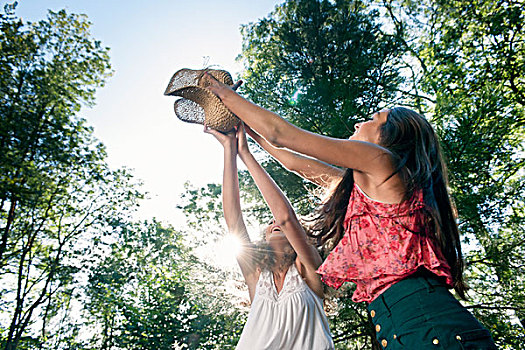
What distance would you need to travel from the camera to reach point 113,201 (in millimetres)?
14594

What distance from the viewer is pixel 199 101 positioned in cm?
212

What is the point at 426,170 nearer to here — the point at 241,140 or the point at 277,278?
the point at 241,140

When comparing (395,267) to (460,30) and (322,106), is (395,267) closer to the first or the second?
(322,106)

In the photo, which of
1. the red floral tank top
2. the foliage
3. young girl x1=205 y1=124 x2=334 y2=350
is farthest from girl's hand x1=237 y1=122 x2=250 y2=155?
the foliage

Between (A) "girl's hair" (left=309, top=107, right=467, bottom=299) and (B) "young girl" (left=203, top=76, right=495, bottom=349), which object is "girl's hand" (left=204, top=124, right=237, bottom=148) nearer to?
(B) "young girl" (left=203, top=76, right=495, bottom=349)

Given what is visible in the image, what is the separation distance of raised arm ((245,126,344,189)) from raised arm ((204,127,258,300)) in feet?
0.61

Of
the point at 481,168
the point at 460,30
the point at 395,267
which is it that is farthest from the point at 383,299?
the point at 460,30

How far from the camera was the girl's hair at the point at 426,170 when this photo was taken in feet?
4.40

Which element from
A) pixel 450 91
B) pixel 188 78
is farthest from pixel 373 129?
pixel 450 91

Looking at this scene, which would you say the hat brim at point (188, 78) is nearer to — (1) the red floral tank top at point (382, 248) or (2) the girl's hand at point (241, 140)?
(2) the girl's hand at point (241, 140)

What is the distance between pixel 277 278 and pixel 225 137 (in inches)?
49.2

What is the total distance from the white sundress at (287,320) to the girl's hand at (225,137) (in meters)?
1.16

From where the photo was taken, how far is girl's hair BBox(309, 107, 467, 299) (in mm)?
1341

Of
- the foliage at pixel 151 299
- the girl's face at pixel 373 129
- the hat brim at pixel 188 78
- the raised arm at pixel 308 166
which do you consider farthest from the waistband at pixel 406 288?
the foliage at pixel 151 299
